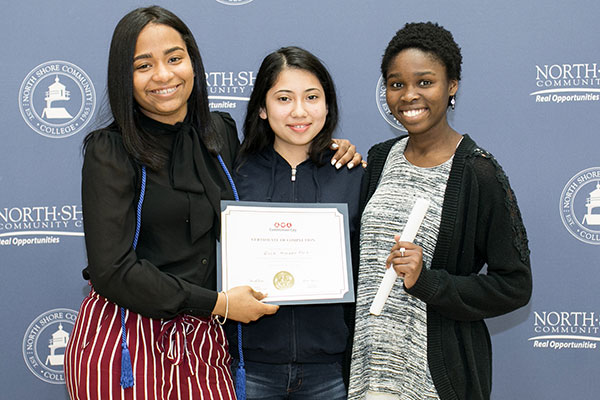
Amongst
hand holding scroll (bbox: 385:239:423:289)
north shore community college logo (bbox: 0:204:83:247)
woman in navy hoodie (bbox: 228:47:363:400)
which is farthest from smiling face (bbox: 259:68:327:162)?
north shore community college logo (bbox: 0:204:83:247)

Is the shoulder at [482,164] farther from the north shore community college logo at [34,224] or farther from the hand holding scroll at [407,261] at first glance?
the north shore community college logo at [34,224]

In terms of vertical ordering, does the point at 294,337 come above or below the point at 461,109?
below

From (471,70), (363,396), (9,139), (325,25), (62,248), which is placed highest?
(325,25)

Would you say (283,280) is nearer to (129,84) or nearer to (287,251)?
(287,251)

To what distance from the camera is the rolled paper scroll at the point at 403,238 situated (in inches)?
58.3

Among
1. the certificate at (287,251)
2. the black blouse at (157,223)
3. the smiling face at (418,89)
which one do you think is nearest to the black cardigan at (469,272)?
the smiling face at (418,89)

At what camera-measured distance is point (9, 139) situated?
2.55 metres

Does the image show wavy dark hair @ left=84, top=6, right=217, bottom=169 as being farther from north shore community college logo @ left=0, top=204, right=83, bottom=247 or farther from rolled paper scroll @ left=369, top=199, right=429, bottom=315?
north shore community college logo @ left=0, top=204, right=83, bottom=247

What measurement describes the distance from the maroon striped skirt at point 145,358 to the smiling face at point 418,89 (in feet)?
2.80

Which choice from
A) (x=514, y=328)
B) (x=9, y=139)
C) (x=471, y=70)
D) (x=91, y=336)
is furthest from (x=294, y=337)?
(x=9, y=139)

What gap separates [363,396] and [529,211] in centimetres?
129

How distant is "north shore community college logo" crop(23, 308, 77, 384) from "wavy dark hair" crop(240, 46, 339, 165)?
54.6 inches

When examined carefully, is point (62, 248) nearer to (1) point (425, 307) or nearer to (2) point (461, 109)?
(1) point (425, 307)

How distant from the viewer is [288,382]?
65.6 inches
